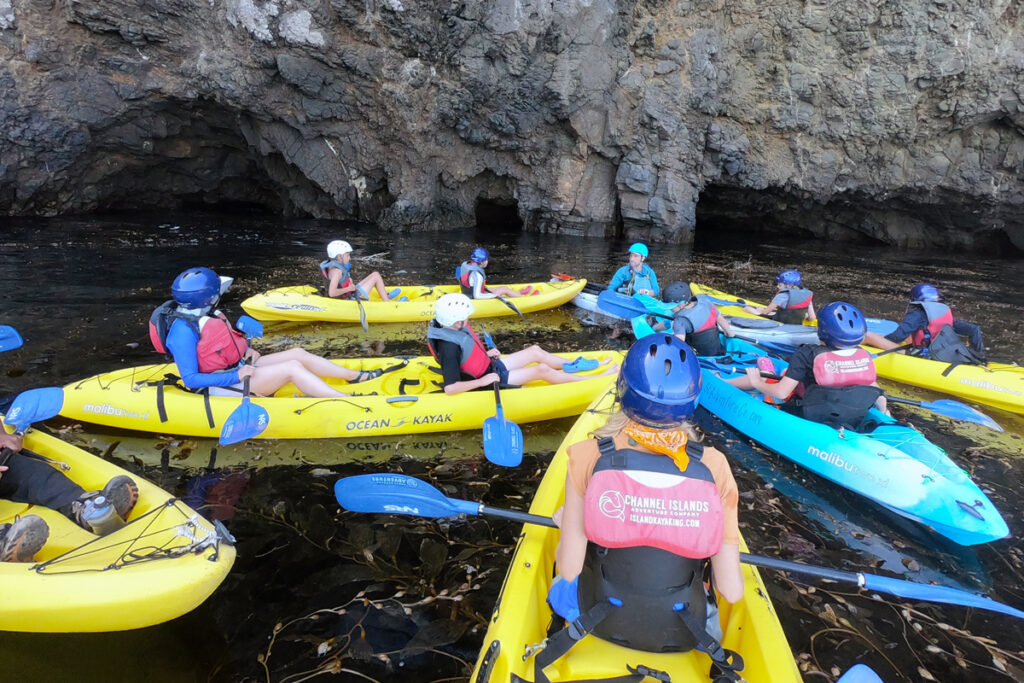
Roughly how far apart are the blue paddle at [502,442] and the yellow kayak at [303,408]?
2.18 feet

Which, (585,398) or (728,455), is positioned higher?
(585,398)

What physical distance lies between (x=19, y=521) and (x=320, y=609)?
160cm

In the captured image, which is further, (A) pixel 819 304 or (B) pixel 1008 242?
(B) pixel 1008 242

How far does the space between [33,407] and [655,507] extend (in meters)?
4.72

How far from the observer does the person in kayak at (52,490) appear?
3.22 metres

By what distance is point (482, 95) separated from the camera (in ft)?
53.4

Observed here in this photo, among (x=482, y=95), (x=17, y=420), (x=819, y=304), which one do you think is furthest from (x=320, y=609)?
(x=482, y=95)

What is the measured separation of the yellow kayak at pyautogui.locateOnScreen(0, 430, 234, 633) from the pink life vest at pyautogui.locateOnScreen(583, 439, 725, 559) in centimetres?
207

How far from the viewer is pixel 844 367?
429 cm

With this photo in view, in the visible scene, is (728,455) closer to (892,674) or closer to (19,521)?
(892,674)

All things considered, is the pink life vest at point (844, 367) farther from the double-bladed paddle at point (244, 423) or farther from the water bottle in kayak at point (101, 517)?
the water bottle in kayak at point (101, 517)

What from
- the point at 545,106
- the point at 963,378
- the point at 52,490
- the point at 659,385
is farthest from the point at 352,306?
the point at 545,106

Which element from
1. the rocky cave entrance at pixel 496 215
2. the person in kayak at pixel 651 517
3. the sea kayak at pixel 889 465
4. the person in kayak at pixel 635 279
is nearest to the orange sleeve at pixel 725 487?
the person in kayak at pixel 651 517

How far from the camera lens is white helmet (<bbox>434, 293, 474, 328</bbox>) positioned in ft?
15.7
